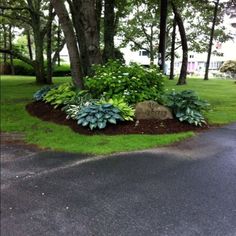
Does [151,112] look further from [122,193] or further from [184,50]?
[184,50]

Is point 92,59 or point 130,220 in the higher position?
point 92,59

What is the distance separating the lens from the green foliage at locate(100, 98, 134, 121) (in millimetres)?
7605

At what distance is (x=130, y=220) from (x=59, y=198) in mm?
968

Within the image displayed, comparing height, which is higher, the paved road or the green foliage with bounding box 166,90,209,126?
the green foliage with bounding box 166,90,209,126

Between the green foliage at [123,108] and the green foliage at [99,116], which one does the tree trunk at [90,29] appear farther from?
the green foliage at [99,116]

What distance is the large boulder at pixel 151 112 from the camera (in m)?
7.93

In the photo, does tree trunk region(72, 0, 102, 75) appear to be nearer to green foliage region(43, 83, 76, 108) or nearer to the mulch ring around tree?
green foliage region(43, 83, 76, 108)

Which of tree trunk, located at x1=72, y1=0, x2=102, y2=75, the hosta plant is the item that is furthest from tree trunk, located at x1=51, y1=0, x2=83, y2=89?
the hosta plant

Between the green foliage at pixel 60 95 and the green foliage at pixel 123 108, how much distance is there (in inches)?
69.9

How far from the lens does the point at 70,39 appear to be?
9461mm

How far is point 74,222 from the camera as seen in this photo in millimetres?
3721

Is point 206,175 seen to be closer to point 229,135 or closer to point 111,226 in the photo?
point 111,226

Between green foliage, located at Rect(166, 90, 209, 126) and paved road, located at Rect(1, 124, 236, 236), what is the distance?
1.62m

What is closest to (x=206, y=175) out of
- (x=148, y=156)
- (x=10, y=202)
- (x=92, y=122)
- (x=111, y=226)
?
(x=148, y=156)
